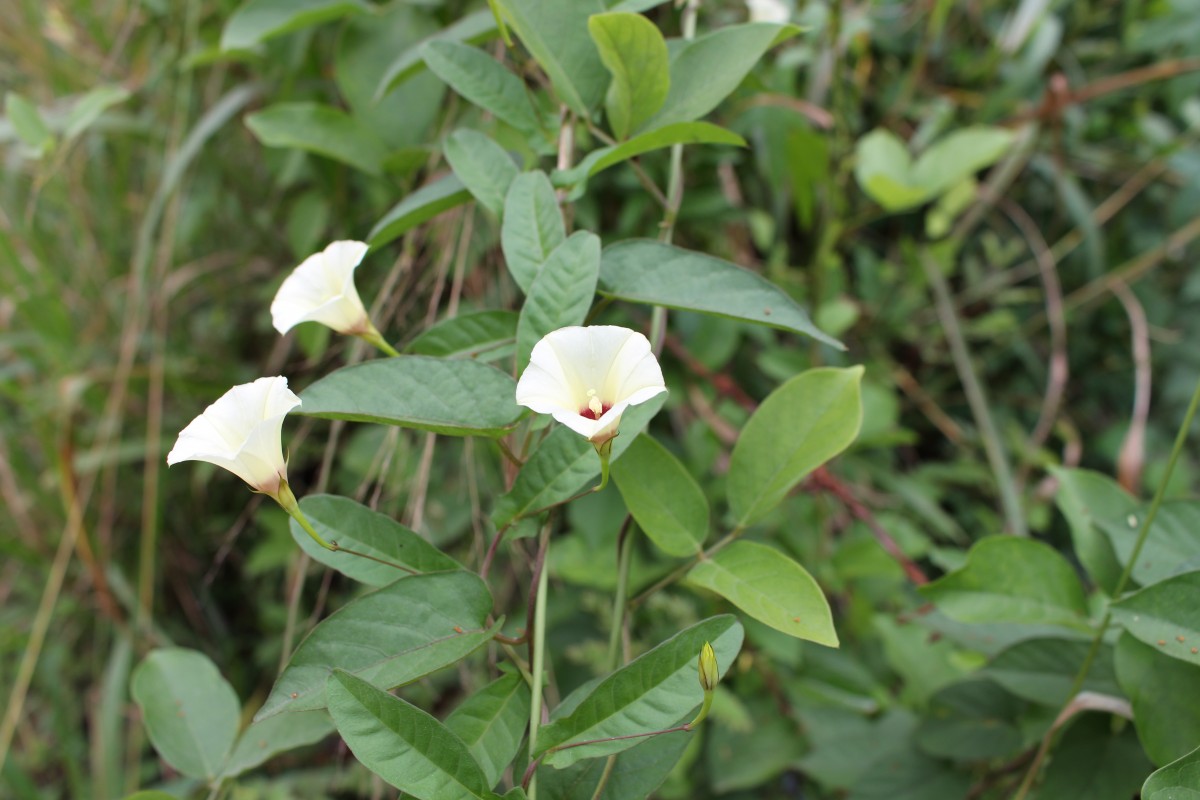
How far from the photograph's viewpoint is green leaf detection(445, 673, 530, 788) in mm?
419

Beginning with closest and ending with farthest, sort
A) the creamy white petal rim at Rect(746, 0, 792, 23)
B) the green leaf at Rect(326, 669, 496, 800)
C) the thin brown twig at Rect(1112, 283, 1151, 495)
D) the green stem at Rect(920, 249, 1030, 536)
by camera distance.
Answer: the green leaf at Rect(326, 669, 496, 800), the creamy white petal rim at Rect(746, 0, 792, 23), the thin brown twig at Rect(1112, 283, 1151, 495), the green stem at Rect(920, 249, 1030, 536)

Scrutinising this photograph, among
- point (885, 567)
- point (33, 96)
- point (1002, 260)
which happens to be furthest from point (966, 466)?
point (33, 96)

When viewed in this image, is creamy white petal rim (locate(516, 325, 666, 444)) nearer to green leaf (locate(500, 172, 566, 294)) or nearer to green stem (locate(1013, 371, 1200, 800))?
green leaf (locate(500, 172, 566, 294))

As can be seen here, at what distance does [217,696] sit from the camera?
1.91 ft

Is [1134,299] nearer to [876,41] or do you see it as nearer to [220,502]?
[876,41]

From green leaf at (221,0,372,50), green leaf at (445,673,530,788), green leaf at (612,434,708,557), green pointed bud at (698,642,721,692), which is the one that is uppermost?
green leaf at (221,0,372,50)

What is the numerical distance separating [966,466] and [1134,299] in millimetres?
377

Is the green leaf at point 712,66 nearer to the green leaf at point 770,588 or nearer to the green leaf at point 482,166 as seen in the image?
the green leaf at point 482,166

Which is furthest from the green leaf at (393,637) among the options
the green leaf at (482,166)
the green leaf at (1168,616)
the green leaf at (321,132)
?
the green leaf at (321,132)

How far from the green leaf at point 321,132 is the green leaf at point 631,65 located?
305 mm

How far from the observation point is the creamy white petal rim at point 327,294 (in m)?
0.49

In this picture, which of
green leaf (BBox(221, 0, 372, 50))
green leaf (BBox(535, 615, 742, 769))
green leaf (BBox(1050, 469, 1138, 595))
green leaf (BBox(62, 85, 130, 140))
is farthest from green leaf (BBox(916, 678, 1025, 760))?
green leaf (BBox(62, 85, 130, 140))

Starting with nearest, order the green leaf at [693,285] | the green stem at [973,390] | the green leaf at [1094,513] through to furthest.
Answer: the green leaf at [693,285] < the green leaf at [1094,513] < the green stem at [973,390]

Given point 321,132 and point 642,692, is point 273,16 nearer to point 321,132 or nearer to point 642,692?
point 321,132
